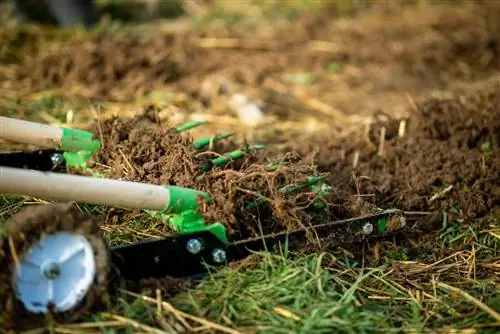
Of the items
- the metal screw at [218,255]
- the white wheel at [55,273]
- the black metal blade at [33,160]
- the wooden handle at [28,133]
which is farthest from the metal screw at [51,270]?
the black metal blade at [33,160]

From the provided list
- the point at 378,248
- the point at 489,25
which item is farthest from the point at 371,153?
the point at 489,25

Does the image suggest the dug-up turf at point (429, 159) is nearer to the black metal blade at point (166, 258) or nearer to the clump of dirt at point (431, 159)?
the clump of dirt at point (431, 159)

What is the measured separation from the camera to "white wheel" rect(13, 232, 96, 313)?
7.48 ft

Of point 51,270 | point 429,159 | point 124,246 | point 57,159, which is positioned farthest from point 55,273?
point 429,159

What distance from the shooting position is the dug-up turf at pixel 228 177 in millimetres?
2750

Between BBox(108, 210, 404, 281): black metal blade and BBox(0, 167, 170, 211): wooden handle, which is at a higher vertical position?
BBox(0, 167, 170, 211): wooden handle

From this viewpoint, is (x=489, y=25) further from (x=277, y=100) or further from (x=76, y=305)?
(x=76, y=305)

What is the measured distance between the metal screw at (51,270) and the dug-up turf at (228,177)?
1.99ft

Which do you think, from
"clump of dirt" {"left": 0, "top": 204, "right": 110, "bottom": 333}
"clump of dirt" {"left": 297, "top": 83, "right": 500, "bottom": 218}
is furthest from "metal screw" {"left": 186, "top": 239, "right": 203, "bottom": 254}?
"clump of dirt" {"left": 297, "top": 83, "right": 500, "bottom": 218}

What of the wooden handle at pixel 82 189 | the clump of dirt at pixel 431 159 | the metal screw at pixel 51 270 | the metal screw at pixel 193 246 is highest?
the wooden handle at pixel 82 189

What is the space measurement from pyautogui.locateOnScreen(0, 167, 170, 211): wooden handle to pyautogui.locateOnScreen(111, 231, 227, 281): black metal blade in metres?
0.14

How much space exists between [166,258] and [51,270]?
0.43m

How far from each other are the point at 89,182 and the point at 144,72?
3.46m

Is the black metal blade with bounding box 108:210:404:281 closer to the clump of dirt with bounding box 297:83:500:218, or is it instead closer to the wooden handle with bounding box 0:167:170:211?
the wooden handle with bounding box 0:167:170:211
